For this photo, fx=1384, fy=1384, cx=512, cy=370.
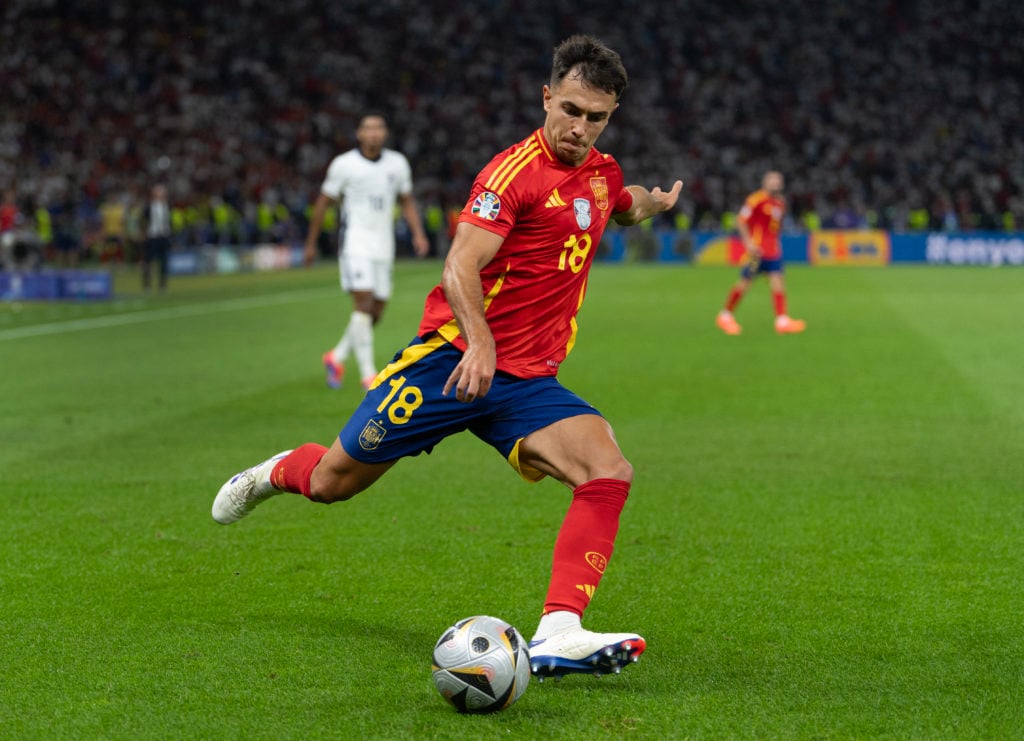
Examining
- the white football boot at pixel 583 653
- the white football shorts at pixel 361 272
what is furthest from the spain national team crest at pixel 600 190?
the white football shorts at pixel 361 272

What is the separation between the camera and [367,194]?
40.8ft

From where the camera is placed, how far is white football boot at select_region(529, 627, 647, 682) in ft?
14.1

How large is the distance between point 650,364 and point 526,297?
10.1 metres

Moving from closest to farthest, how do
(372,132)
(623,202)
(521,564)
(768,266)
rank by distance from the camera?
(623,202) → (521,564) → (372,132) → (768,266)

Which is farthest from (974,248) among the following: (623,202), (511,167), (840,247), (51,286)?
(511,167)

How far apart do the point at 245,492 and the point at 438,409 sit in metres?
1.32

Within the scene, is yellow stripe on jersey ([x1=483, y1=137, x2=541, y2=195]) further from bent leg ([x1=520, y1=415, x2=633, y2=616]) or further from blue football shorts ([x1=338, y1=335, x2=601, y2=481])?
bent leg ([x1=520, y1=415, x2=633, y2=616])

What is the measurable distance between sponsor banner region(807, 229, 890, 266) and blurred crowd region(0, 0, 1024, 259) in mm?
1190

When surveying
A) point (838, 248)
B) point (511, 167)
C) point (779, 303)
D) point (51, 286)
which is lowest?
point (51, 286)

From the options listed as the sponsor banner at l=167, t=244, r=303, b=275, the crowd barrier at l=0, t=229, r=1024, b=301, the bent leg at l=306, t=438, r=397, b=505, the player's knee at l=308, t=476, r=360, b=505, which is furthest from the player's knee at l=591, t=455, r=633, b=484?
the crowd barrier at l=0, t=229, r=1024, b=301

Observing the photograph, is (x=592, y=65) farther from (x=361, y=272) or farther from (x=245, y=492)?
(x=361, y=272)

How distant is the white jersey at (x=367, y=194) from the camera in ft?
40.7

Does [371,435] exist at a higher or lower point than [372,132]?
lower

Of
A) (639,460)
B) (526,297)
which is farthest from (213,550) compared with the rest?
(639,460)
